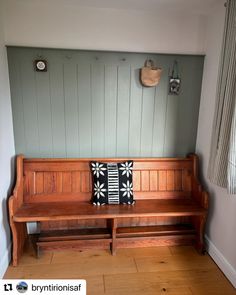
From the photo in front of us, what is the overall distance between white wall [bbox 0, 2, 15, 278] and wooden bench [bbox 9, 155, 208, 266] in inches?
3.4

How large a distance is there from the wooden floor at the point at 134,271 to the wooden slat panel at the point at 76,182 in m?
0.58

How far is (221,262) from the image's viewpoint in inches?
78.2

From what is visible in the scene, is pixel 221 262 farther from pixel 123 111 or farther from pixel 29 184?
pixel 29 184

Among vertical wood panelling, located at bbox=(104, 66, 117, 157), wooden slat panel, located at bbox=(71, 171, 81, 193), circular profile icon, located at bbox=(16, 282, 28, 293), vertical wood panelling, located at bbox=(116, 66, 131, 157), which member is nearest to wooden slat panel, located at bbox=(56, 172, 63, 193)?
wooden slat panel, located at bbox=(71, 171, 81, 193)

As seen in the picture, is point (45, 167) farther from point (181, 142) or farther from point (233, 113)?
point (233, 113)

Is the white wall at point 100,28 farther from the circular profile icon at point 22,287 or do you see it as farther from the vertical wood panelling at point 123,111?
the circular profile icon at point 22,287

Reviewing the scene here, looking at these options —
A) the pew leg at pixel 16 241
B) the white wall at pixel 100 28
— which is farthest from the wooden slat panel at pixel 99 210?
the white wall at pixel 100 28

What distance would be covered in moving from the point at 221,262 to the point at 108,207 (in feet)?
3.52

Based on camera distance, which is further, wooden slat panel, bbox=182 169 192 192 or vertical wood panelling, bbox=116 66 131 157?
wooden slat panel, bbox=182 169 192 192

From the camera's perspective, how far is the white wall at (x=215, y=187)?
188 cm

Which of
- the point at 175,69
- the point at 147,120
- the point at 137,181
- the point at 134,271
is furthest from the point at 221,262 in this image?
the point at 175,69

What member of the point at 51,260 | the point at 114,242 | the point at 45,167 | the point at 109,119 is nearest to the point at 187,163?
the point at 109,119

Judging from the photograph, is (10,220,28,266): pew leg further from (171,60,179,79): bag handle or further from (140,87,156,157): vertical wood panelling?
(171,60,179,79): bag handle

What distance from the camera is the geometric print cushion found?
2180 mm
